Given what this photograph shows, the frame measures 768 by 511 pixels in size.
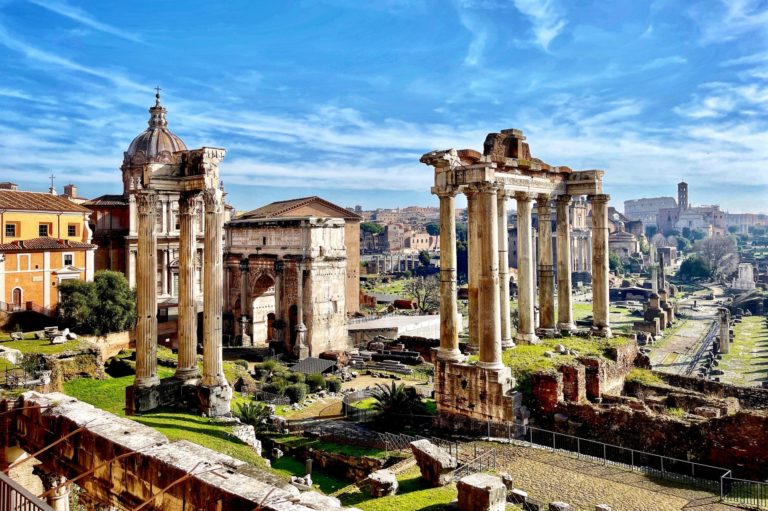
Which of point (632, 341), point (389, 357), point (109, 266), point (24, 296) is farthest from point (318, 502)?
point (109, 266)

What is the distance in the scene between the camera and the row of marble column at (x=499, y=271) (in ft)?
51.3

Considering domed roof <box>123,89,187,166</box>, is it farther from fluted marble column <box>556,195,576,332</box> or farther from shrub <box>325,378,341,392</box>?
fluted marble column <box>556,195,576,332</box>

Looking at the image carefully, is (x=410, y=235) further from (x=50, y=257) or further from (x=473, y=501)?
(x=473, y=501)

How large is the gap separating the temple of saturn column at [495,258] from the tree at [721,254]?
111109 millimetres

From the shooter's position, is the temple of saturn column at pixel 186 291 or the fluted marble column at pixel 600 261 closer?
the temple of saturn column at pixel 186 291

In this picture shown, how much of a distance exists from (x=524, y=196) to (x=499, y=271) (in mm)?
2761

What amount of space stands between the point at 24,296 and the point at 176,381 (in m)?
22.2

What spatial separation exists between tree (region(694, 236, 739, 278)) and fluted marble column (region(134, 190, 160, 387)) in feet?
402

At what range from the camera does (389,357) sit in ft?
118

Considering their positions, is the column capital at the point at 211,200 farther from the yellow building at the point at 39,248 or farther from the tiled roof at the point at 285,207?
the tiled roof at the point at 285,207

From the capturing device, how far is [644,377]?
63.1 ft

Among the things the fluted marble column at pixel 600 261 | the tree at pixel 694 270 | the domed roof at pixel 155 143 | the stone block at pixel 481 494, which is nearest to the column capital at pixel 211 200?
the stone block at pixel 481 494

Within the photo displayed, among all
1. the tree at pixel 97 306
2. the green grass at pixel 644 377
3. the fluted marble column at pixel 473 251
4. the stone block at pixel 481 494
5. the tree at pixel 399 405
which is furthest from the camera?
the tree at pixel 97 306

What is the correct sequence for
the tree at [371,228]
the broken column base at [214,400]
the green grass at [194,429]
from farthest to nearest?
the tree at [371,228], the broken column base at [214,400], the green grass at [194,429]
